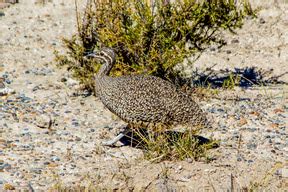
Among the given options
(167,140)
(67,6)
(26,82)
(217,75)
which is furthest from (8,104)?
(67,6)

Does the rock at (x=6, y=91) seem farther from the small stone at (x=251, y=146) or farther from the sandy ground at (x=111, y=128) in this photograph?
the small stone at (x=251, y=146)

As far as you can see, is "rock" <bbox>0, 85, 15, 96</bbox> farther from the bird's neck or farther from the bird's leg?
the bird's leg

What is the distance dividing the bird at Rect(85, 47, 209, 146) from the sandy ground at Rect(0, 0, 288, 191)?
0.47 m

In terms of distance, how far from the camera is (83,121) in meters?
9.30

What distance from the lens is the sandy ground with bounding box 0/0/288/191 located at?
7363mm

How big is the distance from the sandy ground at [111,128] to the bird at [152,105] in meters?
0.47

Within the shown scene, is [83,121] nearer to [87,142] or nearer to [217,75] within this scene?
[87,142]

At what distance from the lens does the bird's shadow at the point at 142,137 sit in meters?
8.13

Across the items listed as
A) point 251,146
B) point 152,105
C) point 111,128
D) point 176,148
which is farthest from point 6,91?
point 251,146

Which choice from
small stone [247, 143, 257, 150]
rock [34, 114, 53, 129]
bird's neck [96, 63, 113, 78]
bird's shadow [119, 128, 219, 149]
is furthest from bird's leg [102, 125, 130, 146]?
small stone [247, 143, 257, 150]

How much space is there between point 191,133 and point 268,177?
1.04 meters

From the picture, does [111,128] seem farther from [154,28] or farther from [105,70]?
[154,28]

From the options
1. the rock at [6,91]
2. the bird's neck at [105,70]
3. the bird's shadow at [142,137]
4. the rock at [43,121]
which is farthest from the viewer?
the rock at [6,91]

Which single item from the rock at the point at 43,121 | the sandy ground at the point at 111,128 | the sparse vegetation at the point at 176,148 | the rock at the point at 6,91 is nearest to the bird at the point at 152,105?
the sparse vegetation at the point at 176,148
